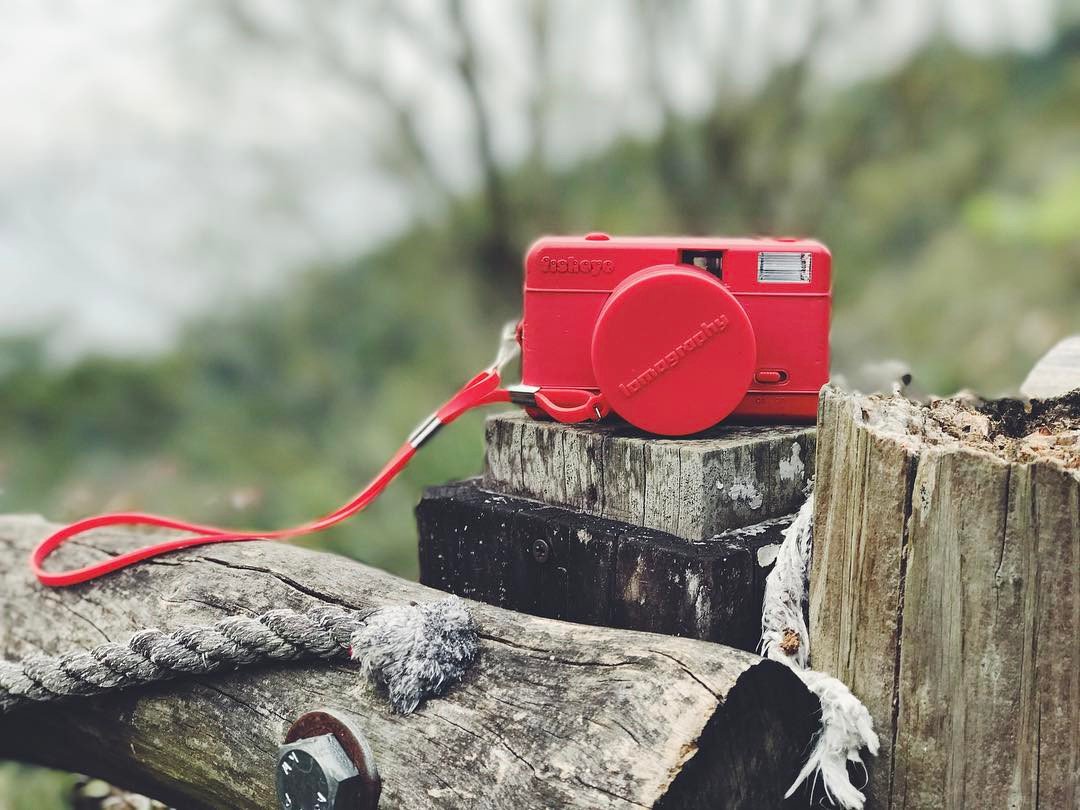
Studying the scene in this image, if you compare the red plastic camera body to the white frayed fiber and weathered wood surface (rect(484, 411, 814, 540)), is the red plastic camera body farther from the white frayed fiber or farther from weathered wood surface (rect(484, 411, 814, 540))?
the white frayed fiber

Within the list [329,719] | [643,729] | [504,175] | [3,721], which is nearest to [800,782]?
[643,729]

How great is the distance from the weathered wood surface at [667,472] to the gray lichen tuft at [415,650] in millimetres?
315

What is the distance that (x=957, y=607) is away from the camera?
3.62 feet

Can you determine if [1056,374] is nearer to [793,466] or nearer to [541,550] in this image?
[793,466]

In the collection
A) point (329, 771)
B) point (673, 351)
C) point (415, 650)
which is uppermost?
point (673, 351)

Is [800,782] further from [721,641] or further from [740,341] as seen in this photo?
[740,341]

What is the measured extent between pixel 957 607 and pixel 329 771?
30.1 inches

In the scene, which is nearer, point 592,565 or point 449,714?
point 449,714

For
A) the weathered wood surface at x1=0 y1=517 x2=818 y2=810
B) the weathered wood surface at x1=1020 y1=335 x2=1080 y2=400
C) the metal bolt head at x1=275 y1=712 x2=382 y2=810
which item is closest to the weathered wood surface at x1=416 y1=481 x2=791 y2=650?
the weathered wood surface at x1=0 y1=517 x2=818 y2=810

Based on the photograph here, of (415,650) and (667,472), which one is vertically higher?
(667,472)

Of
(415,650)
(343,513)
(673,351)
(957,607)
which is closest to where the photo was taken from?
(957,607)

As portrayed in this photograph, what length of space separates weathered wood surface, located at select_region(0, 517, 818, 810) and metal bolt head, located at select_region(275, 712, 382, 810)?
0.08 feet

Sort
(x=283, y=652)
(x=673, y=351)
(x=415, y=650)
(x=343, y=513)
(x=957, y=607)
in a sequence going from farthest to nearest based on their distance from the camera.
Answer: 1. (x=343, y=513)
2. (x=673, y=351)
3. (x=283, y=652)
4. (x=415, y=650)
5. (x=957, y=607)

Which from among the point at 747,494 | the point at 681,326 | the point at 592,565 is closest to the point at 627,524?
the point at 592,565
